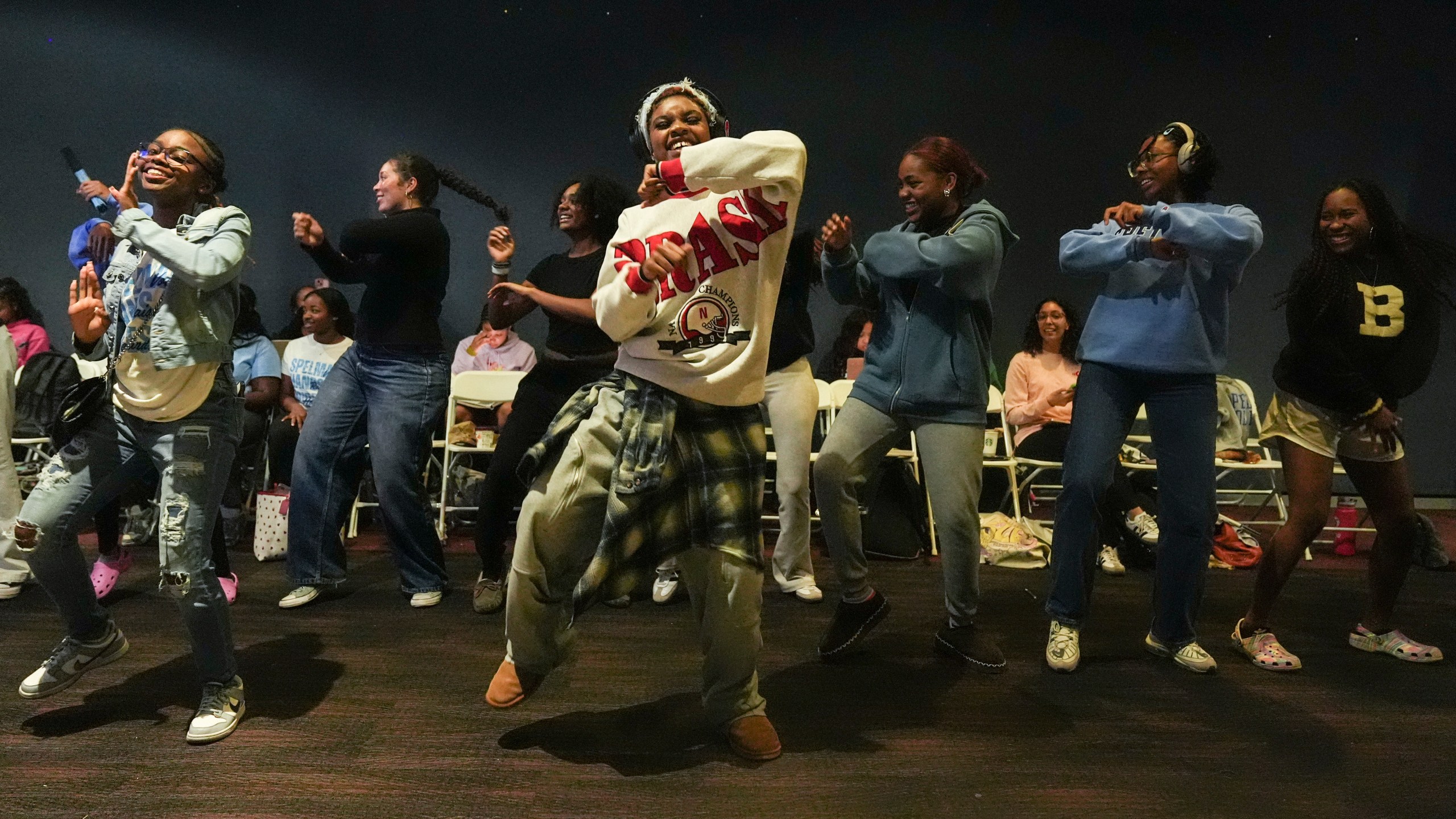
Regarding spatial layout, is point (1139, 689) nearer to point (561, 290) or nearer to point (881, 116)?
point (561, 290)

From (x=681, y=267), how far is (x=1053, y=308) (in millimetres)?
4162

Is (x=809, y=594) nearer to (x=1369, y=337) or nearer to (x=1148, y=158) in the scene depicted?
(x=1148, y=158)

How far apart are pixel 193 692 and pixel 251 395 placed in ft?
8.75

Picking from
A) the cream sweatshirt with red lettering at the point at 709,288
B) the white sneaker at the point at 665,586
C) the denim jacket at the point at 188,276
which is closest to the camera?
the cream sweatshirt with red lettering at the point at 709,288

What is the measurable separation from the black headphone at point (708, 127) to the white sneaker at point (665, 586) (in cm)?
192

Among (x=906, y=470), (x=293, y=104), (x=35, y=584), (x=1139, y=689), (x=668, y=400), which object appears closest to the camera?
(x=668, y=400)

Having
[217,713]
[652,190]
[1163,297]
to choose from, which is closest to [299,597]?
[217,713]

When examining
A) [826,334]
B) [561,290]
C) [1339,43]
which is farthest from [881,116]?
[561,290]

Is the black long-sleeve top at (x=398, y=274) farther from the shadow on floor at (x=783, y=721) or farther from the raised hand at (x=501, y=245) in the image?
the shadow on floor at (x=783, y=721)

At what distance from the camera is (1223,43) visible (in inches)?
250

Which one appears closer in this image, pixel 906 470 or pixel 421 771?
pixel 421 771

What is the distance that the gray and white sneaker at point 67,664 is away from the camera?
248 cm

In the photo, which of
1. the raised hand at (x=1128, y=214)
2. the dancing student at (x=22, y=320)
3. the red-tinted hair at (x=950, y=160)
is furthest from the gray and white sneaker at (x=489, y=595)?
the dancing student at (x=22, y=320)

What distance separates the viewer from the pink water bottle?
507cm
